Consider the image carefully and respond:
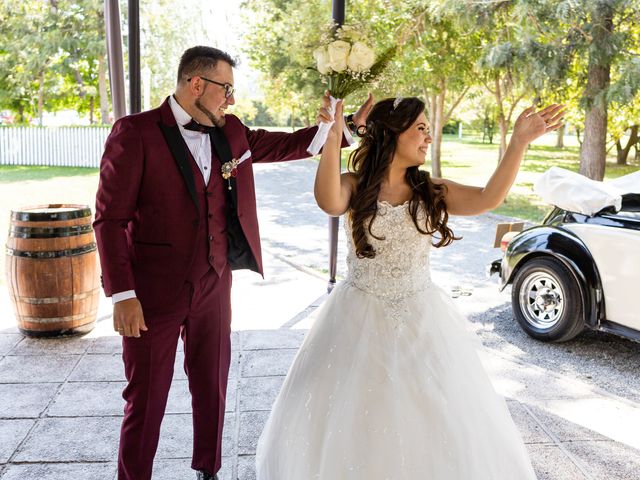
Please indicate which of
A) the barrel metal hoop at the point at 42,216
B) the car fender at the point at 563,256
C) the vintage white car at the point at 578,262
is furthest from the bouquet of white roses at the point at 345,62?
the car fender at the point at 563,256

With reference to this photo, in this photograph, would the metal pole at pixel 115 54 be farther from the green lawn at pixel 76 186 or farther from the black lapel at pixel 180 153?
the green lawn at pixel 76 186

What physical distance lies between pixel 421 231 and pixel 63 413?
2548mm

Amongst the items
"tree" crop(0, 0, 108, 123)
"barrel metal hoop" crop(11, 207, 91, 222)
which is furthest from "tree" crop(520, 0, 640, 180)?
"tree" crop(0, 0, 108, 123)

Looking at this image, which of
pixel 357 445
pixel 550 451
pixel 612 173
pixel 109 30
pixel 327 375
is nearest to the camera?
pixel 357 445

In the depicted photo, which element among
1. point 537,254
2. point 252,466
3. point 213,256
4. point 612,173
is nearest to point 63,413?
point 252,466

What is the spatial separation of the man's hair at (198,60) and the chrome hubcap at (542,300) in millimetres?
3937

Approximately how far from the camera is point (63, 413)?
4.00 m

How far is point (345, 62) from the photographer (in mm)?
2727

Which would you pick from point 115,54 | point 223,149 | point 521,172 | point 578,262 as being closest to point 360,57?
point 223,149

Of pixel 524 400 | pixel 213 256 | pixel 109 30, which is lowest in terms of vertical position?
pixel 524 400

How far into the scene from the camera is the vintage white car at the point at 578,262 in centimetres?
509

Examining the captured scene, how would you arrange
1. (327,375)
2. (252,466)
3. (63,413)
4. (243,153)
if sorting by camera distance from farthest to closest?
(63,413) → (252,466) → (243,153) → (327,375)

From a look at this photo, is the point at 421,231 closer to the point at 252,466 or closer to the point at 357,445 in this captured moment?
the point at 357,445

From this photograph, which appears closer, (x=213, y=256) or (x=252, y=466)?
(x=213, y=256)
